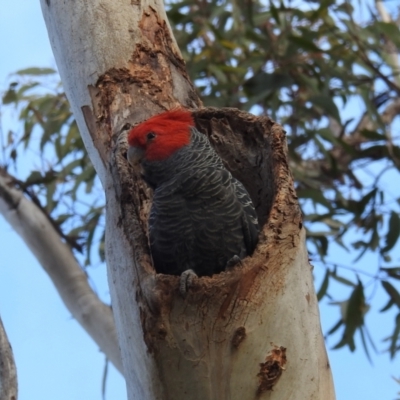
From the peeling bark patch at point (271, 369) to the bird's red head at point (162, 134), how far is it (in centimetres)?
81

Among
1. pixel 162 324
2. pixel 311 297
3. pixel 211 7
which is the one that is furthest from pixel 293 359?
pixel 211 7

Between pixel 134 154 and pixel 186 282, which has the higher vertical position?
pixel 134 154

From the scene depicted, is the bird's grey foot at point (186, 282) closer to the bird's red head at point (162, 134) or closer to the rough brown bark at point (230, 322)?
the rough brown bark at point (230, 322)

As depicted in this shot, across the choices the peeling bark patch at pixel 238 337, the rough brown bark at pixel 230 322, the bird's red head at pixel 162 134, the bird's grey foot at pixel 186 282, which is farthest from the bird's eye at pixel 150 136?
the peeling bark patch at pixel 238 337

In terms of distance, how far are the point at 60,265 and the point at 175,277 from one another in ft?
5.68

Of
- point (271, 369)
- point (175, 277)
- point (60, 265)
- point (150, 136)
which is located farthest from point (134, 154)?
point (60, 265)

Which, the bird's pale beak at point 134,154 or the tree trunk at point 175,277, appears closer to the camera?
the tree trunk at point 175,277

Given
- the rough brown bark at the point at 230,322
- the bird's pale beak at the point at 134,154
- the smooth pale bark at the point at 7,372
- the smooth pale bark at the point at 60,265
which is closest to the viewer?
the rough brown bark at the point at 230,322

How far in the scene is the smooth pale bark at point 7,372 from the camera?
1.76 meters

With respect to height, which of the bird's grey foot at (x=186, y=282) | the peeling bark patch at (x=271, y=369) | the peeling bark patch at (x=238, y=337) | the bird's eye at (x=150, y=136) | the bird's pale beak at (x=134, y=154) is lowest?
the peeling bark patch at (x=271, y=369)

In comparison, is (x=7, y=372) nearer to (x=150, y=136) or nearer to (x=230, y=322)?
(x=230, y=322)

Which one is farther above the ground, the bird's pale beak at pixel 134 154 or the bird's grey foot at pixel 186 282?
the bird's pale beak at pixel 134 154

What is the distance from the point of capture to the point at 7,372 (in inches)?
70.2

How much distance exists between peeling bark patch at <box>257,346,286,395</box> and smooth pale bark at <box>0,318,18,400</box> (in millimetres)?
651
